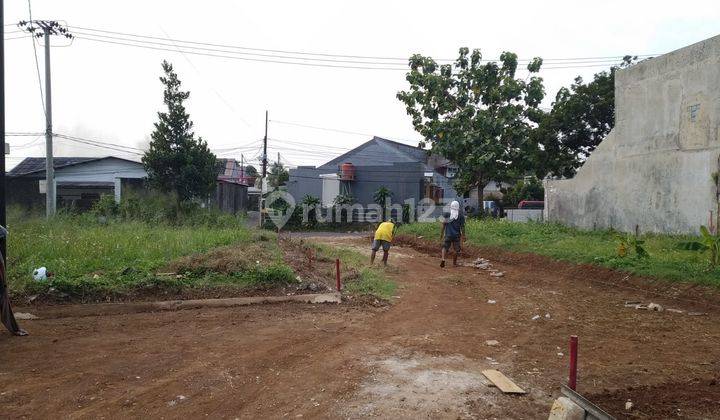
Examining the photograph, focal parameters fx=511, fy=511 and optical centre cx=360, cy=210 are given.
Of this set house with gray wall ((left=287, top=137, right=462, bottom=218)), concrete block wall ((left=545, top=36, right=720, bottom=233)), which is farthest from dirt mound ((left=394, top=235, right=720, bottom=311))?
house with gray wall ((left=287, top=137, right=462, bottom=218))

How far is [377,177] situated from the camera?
37.6 meters

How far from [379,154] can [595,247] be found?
28.8 m

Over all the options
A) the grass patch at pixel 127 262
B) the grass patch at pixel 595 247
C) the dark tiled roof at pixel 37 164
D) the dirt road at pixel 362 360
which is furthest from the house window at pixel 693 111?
the dark tiled roof at pixel 37 164

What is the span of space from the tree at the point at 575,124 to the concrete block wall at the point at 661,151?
11.2 meters

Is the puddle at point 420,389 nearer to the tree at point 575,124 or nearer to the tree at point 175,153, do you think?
the tree at point 175,153

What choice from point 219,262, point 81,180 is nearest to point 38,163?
point 81,180

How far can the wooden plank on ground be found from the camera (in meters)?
4.56

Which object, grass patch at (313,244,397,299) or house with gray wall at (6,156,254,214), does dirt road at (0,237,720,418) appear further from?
house with gray wall at (6,156,254,214)

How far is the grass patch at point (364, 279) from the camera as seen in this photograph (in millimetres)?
9312

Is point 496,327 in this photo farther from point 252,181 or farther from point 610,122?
point 252,181

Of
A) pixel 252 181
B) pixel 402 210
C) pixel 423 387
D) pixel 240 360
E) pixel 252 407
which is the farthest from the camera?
pixel 252 181

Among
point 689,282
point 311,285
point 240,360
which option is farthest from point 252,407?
point 689,282

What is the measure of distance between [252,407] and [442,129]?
2116 cm

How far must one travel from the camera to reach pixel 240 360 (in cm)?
543
